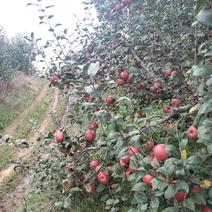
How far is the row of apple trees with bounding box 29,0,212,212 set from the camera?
2.80 m

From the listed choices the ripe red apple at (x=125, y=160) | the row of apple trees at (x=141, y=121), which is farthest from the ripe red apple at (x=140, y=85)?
the ripe red apple at (x=125, y=160)

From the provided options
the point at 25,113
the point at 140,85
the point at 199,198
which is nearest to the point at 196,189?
the point at 199,198

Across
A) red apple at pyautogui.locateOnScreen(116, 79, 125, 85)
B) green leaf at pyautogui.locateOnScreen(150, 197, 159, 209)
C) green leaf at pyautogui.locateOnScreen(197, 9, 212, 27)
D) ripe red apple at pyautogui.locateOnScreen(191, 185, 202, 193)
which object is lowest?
green leaf at pyautogui.locateOnScreen(150, 197, 159, 209)

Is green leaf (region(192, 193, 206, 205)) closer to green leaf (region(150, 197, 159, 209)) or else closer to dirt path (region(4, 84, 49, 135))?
green leaf (region(150, 197, 159, 209))

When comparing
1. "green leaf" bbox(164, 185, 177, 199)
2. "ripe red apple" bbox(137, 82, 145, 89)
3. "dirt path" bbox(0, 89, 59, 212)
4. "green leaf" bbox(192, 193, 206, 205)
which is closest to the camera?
"green leaf" bbox(164, 185, 177, 199)

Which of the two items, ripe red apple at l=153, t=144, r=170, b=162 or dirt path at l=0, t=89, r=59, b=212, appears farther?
dirt path at l=0, t=89, r=59, b=212

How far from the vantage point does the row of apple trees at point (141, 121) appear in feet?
9.18

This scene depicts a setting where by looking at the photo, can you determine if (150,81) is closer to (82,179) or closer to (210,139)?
(82,179)

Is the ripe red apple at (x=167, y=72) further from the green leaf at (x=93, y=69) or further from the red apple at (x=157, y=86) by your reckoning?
the green leaf at (x=93, y=69)

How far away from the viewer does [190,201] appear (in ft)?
9.02

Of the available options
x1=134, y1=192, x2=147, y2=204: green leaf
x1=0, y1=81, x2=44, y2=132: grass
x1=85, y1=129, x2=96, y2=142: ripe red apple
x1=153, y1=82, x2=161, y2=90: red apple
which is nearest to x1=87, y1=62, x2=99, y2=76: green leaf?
x1=134, y1=192, x2=147, y2=204: green leaf

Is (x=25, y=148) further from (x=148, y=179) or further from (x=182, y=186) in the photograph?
(x=182, y=186)

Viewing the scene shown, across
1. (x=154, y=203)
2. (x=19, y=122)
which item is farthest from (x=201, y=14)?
(x=19, y=122)

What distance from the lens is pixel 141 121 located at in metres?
3.80
